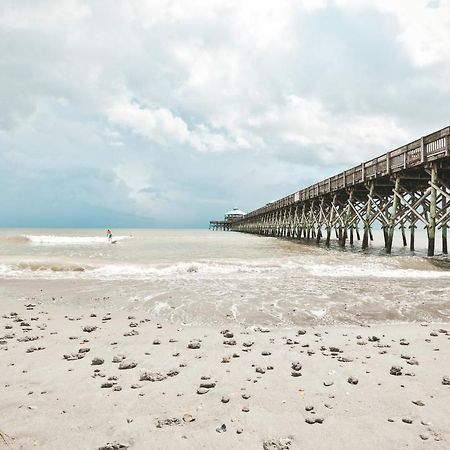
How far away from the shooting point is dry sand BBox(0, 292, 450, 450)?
2686 mm

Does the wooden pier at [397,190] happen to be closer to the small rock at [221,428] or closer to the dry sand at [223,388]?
the dry sand at [223,388]

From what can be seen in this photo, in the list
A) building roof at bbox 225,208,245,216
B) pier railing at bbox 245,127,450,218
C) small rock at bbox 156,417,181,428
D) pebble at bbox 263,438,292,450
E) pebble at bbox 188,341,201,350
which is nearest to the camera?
pebble at bbox 263,438,292,450

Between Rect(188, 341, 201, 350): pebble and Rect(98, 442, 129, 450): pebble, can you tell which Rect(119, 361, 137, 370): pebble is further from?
Rect(98, 442, 129, 450): pebble

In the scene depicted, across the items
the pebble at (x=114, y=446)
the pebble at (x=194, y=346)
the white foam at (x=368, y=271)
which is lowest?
the white foam at (x=368, y=271)

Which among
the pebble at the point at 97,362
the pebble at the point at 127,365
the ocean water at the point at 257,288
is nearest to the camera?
the pebble at the point at 127,365

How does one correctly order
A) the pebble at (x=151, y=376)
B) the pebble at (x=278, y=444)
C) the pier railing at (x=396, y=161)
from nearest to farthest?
1. the pebble at (x=278, y=444)
2. the pebble at (x=151, y=376)
3. the pier railing at (x=396, y=161)

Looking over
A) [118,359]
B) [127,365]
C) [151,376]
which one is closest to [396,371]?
[151,376]

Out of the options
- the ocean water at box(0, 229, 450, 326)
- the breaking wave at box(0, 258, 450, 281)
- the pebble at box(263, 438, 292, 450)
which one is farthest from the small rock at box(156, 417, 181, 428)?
the breaking wave at box(0, 258, 450, 281)

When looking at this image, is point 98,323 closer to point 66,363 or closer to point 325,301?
point 66,363

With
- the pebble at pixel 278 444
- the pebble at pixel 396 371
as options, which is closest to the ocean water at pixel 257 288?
the pebble at pixel 396 371

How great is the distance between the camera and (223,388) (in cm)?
353

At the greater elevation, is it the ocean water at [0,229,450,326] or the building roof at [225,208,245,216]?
the building roof at [225,208,245,216]

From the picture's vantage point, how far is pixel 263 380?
146 inches

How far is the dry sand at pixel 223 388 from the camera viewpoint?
269cm
